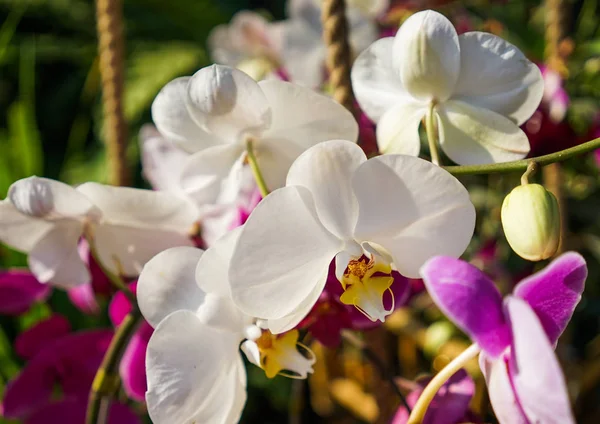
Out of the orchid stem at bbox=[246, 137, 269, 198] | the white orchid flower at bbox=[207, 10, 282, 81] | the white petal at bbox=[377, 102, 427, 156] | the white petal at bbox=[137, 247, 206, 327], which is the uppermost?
the white petal at bbox=[377, 102, 427, 156]

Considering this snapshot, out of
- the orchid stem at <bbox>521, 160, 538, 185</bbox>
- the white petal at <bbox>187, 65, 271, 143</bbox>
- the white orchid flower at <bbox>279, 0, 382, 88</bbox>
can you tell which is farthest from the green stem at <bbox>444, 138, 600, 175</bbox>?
the white orchid flower at <bbox>279, 0, 382, 88</bbox>

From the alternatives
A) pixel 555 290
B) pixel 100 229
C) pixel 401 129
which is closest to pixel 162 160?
pixel 100 229

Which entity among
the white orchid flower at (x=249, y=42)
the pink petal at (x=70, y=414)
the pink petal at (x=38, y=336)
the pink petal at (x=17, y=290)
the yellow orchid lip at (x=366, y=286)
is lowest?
the pink petal at (x=70, y=414)

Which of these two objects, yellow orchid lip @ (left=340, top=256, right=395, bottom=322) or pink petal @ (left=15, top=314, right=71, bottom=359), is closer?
yellow orchid lip @ (left=340, top=256, right=395, bottom=322)

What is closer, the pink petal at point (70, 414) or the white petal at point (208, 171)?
the white petal at point (208, 171)

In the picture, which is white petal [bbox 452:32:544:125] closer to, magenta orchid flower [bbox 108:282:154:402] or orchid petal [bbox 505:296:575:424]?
orchid petal [bbox 505:296:575:424]

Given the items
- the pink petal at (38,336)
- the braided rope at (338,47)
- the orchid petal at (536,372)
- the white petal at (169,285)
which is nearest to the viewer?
the orchid petal at (536,372)

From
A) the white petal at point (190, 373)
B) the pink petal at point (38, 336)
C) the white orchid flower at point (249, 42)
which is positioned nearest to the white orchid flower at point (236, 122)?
the white petal at point (190, 373)

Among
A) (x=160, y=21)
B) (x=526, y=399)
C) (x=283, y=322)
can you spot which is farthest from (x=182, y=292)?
(x=160, y=21)

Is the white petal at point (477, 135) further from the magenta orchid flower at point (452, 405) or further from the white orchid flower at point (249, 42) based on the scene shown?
the white orchid flower at point (249, 42)
